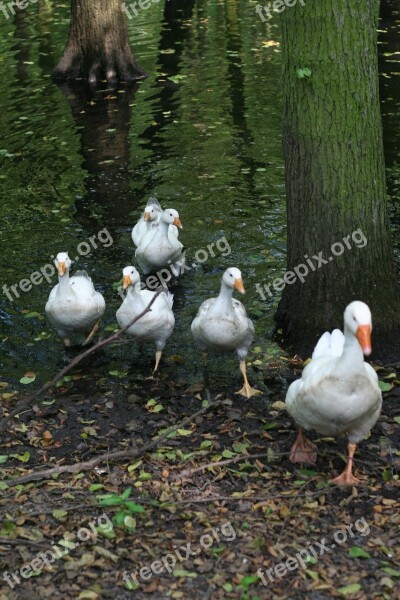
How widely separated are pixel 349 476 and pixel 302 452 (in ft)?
1.47

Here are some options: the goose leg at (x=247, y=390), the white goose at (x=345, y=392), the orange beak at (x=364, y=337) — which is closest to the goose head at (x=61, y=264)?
the goose leg at (x=247, y=390)

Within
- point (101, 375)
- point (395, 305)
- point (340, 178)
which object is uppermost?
point (340, 178)

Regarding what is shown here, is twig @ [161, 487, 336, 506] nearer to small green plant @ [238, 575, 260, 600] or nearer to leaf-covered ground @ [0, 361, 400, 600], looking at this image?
leaf-covered ground @ [0, 361, 400, 600]

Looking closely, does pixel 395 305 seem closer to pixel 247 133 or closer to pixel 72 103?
pixel 247 133

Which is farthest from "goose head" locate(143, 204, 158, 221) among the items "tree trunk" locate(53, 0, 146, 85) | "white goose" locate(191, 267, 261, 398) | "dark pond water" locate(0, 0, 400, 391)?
"tree trunk" locate(53, 0, 146, 85)

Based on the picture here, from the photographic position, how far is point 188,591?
199 inches

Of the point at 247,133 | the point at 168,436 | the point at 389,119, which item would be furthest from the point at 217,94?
the point at 168,436

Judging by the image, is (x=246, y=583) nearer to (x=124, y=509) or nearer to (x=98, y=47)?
(x=124, y=509)

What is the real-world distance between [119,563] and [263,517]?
40.7 inches

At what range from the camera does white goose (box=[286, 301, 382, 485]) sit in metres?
5.61

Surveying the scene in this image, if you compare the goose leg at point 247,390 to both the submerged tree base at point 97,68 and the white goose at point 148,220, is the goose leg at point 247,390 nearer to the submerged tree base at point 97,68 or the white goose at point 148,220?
the white goose at point 148,220

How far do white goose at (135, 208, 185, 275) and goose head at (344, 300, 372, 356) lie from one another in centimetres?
430

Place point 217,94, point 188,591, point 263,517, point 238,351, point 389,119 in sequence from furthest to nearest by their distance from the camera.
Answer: point 217,94
point 389,119
point 238,351
point 263,517
point 188,591

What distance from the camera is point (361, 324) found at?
5.48 m
